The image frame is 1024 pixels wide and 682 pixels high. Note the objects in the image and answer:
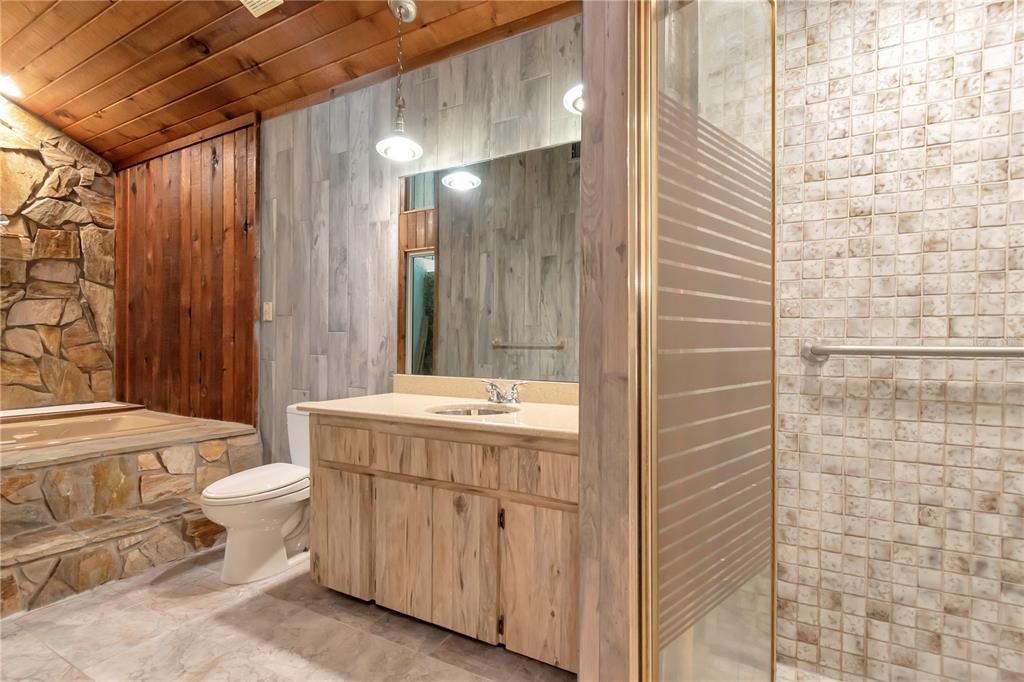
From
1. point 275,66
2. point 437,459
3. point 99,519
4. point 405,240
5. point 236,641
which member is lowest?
point 236,641

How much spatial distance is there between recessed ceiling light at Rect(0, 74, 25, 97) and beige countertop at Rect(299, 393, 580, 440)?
2971mm

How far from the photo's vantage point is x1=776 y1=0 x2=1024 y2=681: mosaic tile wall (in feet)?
4.81

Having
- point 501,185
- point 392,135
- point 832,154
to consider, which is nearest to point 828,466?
point 832,154

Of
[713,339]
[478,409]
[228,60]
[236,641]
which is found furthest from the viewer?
[228,60]

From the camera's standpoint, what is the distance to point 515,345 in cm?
223

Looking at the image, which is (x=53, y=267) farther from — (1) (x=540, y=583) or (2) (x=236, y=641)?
(1) (x=540, y=583)

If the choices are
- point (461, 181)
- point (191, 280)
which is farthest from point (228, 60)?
point (461, 181)

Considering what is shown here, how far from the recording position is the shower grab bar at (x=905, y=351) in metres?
1.41

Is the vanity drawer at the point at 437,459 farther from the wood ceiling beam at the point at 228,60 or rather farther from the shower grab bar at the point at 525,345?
the wood ceiling beam at the point at 228,60

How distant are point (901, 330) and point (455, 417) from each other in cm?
136

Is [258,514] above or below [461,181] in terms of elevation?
below

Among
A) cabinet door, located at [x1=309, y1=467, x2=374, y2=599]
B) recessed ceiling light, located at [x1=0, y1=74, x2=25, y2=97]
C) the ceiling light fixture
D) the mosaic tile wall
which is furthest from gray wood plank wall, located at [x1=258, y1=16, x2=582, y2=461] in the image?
recessed ceiling light, located at [x1=0, y1=74, x2=25, y2=97]

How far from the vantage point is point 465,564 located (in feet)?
5.67

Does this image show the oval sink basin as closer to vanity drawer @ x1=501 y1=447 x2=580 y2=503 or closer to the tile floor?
vanity drawer @ x1=501 y1=447 x2=580 y2=503
